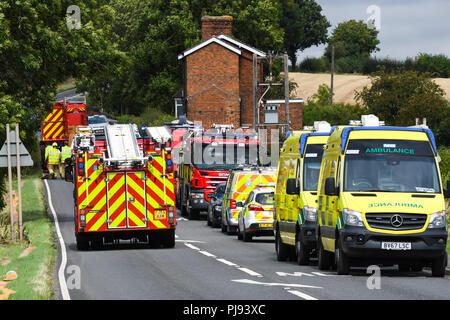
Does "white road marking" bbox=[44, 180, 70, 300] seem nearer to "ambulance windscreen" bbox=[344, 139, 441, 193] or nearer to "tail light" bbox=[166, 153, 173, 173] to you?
"tail light" bbox=[166, 153, 173, 173]

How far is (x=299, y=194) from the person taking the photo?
21859 mm

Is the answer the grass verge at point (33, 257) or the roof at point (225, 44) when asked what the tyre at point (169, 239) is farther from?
the roof at point (225, 44)

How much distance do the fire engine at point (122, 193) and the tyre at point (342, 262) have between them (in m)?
8.38

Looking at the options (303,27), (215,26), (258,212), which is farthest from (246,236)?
(303,27)

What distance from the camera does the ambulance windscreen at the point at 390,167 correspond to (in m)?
18.9

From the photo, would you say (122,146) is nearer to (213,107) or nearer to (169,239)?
(169,239)

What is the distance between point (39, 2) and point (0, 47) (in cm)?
312

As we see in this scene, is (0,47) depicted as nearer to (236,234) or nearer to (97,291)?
(236,234)

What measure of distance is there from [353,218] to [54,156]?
37.2m

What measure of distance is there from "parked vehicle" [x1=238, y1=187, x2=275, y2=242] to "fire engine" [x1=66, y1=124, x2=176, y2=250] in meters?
3.11

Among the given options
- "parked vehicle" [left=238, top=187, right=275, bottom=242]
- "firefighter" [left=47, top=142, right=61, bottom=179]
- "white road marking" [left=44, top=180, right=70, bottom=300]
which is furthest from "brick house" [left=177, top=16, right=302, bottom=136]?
"parked vehicle" [left=238, top=187, right=275, bottom=242]
